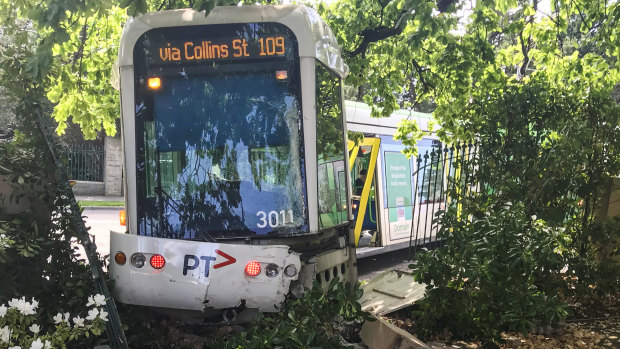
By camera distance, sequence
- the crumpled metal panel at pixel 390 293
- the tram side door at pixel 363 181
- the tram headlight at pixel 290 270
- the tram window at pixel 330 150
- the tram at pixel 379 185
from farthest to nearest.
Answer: the tram at pixel 379 185 < the tram side door at pixel 363 181 < the crumpled metal panel at pixel 390 293 < the tram window at pixel 330 150 < the tram headlight at pixel 290 270

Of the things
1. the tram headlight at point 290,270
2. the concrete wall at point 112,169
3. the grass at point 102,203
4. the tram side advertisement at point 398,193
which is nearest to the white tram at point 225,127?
the tram headlight at point 290,270

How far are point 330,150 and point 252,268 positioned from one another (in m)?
1.70

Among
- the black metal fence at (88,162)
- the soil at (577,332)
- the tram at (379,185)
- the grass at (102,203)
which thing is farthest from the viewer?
the black metal fence at (88,162)

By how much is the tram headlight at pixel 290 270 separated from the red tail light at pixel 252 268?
23 centimetres

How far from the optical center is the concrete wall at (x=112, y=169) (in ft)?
82.9

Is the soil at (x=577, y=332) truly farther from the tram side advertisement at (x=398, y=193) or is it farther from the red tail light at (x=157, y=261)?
the tram side advertisement at (x=398, y=193)

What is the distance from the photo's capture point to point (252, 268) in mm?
4656

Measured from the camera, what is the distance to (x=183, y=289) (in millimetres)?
4672

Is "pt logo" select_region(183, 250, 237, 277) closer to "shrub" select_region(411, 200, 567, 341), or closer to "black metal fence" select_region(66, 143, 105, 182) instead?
"shrub" select_region(411, 200, 567, 341)

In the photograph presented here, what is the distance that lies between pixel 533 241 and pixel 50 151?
4.28 metres

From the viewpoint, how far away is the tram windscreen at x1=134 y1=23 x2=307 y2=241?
5.22 meters

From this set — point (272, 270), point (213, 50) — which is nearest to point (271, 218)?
point (272, 270)

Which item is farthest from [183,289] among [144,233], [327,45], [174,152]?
[327,45]

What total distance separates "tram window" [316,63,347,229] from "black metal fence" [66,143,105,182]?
61.8 ft
